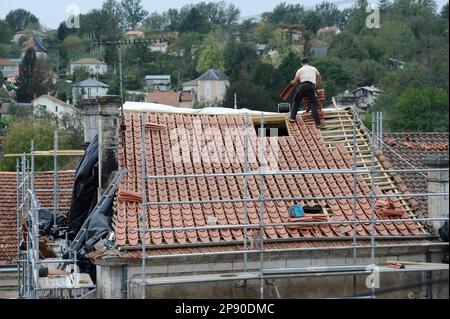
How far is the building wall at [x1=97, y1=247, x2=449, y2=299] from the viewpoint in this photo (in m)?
16.6

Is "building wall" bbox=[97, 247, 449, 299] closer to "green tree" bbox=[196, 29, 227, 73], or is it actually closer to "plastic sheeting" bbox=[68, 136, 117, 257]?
"plastic sheeting" bbox=[68, 136, 117, 257]

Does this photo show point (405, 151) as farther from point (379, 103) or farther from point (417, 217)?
point (379, 103)

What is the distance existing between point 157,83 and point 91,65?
760 centimetres

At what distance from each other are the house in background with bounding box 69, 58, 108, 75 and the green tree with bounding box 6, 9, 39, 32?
2496 cm

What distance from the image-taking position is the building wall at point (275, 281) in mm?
16562

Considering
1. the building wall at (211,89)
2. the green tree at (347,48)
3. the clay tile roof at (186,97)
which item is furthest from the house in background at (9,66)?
the green tree at (347,48)

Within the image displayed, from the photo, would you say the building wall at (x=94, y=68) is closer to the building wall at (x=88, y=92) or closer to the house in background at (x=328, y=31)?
the building wall at (x=88, y=92)

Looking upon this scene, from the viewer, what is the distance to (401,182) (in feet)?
63.5

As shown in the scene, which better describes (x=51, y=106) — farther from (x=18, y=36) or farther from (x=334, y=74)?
(x=18, y=36)

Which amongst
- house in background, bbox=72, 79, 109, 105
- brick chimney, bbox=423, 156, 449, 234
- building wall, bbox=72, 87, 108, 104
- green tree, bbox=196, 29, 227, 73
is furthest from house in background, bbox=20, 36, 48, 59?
brick chimney, bbox=423, 156, 449, 234

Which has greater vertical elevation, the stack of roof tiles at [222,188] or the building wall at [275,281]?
the stack of roof tiles at [222,188]

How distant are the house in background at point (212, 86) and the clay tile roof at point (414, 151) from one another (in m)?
56.9

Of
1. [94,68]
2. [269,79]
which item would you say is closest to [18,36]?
[94,68]
